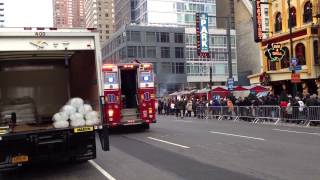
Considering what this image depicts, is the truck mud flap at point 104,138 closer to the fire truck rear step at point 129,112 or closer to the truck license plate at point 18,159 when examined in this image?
the truck license plate at point 18,159

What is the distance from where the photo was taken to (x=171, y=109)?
150 feet

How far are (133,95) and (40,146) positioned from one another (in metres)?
12.1

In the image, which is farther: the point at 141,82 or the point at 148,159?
the point at 141,82

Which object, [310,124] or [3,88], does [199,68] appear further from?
[3,88]

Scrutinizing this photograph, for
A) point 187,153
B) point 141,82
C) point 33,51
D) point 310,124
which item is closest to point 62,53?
point 33,51

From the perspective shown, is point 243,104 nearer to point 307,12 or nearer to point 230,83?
point 230,83

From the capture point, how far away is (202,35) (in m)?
49.0

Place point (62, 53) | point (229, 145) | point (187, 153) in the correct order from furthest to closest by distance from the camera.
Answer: point (229, 145) → point (187, 153) → point (62, 53)

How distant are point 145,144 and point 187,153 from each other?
10.7 ft

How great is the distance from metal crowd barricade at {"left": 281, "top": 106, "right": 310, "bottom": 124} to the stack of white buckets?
14818mm

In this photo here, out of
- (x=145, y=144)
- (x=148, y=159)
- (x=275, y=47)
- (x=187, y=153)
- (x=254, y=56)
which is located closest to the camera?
(x=148, y=159)

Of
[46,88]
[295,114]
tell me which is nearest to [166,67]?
[295,114]

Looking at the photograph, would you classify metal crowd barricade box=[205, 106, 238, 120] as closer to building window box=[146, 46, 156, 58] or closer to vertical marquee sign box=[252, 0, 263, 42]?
vertical marquee sign box=[252, 0, 263, 42]

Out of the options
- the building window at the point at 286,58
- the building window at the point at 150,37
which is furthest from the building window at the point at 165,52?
the building window at the point at 286,58
